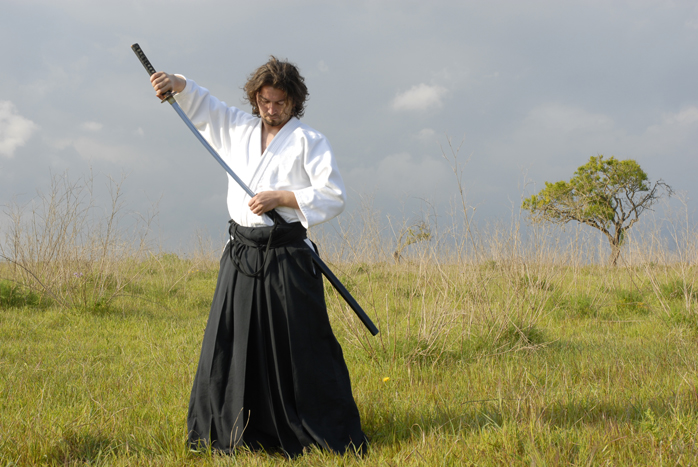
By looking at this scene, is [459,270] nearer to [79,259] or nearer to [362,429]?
[362,429]

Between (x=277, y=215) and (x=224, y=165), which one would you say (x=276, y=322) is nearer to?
(x=277, y=215)

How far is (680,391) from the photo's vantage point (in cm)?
292

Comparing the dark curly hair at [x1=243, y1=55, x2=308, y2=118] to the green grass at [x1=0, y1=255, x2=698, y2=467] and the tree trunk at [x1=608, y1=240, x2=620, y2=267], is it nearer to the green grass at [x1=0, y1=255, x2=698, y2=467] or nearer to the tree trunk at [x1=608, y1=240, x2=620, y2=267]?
the green grass at [x1=0, y1=255, x2=698, y2=467]

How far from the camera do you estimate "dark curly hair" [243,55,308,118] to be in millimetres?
2332

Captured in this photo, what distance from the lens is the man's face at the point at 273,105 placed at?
2.37 metres

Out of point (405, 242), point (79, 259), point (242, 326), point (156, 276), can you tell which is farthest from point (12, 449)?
point (156, 276)

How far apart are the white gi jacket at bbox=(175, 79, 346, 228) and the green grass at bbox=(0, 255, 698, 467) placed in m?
1.15

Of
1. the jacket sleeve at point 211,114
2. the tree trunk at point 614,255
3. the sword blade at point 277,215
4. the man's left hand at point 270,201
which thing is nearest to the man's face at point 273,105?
the jacket sleeve at point 211,114

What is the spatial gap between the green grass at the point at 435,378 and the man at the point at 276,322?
15 cm

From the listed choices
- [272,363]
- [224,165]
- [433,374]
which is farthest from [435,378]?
[224,165]

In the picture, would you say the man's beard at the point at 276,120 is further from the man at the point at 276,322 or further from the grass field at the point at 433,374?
the grass field at the point at 433,374

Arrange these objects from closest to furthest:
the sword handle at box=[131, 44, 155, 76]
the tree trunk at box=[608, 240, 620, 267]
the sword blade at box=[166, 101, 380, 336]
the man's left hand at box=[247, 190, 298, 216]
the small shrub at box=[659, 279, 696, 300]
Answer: the man's left hand at box=[247, 190, 298, 216] → the sword blade at box=[166, 101, 380, 336] → the sword handle at box=[131, 44, 155, 76] → the small shrub at box=[659, 279, 696, 300] → the tree trunk at box=[608, 240, 620, 267]

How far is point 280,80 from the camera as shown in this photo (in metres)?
2.33

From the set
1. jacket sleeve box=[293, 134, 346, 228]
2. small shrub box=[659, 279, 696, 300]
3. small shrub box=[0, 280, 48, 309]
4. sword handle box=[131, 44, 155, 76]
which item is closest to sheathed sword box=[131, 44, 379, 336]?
sword handle box=[131, 44, 155, 76]
